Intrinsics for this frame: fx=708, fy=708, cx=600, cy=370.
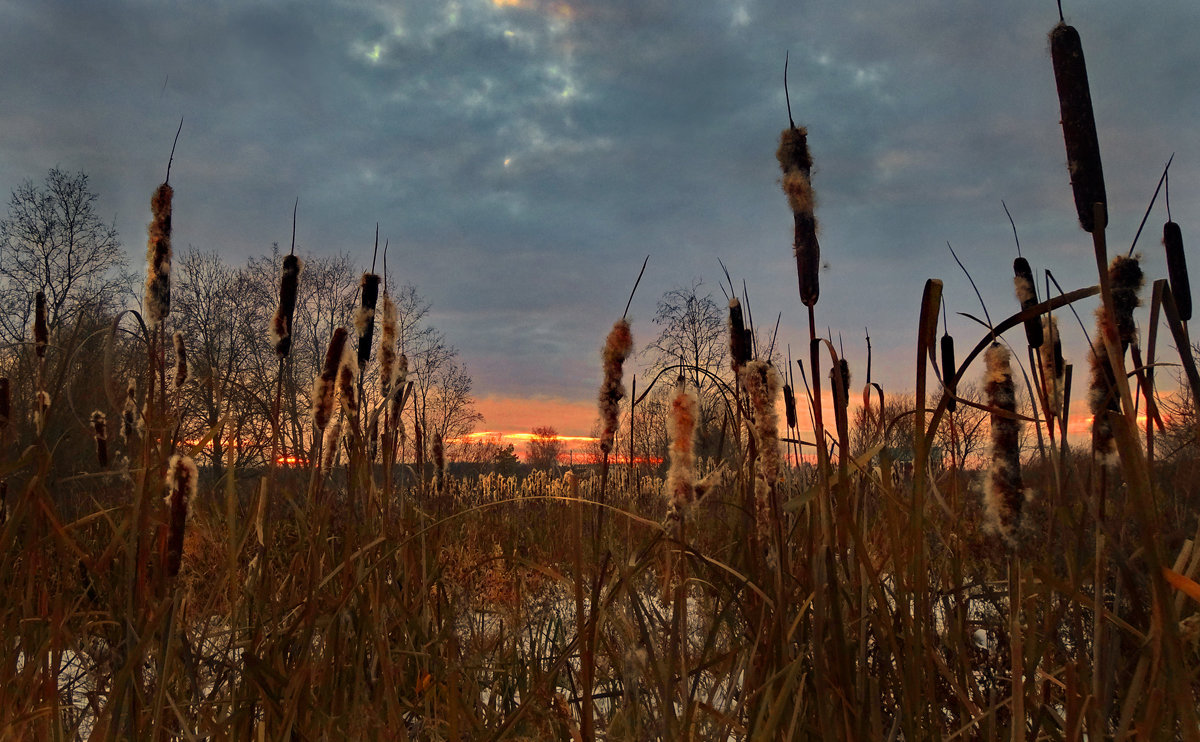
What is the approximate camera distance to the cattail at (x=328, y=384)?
5.28 ft

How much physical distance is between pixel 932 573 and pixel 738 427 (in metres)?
0.89

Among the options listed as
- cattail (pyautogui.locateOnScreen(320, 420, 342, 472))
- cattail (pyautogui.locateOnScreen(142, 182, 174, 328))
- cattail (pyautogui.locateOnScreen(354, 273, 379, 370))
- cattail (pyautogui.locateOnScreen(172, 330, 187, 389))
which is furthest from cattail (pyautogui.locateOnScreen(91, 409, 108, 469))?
cattail (pyautogui.locateOnScreen(354, 273, 379, 370))

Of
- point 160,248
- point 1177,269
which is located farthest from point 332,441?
point 1177,269

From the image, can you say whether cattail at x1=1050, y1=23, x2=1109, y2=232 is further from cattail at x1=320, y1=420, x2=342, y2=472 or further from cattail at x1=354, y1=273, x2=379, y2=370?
cattail at x1=320, y1=420, x2=342, y2=472

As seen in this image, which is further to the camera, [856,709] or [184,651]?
[184,651]

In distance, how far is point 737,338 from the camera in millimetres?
1547

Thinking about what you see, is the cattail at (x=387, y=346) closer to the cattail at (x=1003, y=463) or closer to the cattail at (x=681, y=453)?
the cattail at (x=681, y=453)

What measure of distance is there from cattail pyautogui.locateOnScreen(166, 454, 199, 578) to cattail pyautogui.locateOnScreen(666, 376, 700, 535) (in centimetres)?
88

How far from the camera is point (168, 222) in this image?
5.34 feet

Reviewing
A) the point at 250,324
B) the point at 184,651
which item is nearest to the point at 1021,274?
the point at 184,651

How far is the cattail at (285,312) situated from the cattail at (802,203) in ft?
3.74

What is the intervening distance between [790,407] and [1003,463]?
31.5 inches

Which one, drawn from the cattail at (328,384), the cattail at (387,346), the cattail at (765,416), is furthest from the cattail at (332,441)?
the cattail at (765,416)

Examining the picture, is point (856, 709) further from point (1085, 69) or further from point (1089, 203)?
point (1085, 69)
